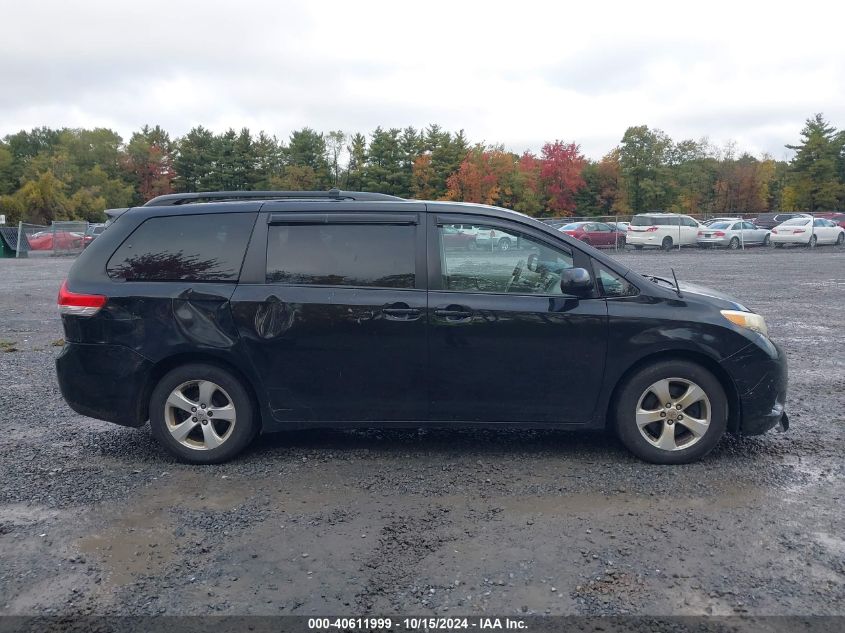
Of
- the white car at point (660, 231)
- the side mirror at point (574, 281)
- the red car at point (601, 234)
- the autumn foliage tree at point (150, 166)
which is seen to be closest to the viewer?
the side mirror at point (574, 281)

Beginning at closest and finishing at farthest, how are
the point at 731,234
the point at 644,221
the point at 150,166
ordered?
the point at 644,221 < the point at 731,234 < the point at 150,166

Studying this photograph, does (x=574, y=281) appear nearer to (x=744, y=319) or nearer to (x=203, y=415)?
(x=744, y=319)

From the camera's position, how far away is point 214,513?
4266mm

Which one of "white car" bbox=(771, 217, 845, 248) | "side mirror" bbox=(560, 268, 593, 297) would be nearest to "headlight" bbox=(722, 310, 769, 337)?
"side mirror" bbox=(560, 268, 593, 297)

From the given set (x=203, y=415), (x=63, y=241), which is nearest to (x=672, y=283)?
(x=203, y=415)

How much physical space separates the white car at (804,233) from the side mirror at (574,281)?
35.1 meters

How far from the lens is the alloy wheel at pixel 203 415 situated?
16.6 feet

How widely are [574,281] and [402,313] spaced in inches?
46.6

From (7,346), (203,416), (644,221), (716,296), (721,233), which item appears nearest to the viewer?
(203,416)

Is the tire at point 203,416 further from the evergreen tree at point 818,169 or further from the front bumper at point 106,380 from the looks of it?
the evergreen tree at point 818,169

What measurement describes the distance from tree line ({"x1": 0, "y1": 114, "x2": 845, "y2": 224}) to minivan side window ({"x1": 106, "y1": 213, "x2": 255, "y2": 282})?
169 ft

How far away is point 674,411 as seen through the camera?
4934 millimetres

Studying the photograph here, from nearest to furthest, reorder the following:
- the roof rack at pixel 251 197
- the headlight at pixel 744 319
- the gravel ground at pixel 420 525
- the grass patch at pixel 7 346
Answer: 1. the gravel ground at pixel 420 525
2. the headlight at pixel 744 319
3. the roof rack at pixel 251 197
4. the grass patch at pixel 7 346

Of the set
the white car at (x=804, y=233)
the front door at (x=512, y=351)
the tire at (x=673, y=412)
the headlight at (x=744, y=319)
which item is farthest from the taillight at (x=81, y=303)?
the white car at (x=804, y=233)
